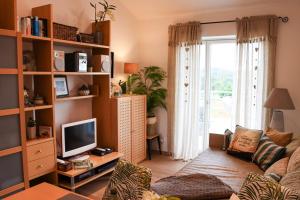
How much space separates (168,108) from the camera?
4.55m

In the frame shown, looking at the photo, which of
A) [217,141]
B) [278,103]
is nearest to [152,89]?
[217,141]

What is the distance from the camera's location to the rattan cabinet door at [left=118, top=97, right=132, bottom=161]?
3752 mm

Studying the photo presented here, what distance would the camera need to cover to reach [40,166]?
2764mm

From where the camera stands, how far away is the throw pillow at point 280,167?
225cm

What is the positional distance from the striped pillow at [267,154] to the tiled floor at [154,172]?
147 cm

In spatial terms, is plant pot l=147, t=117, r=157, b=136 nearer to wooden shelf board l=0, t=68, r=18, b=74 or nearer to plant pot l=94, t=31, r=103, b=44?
plant pot l=94, t=31, r=103, b=44

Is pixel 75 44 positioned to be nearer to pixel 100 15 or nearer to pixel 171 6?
pixel 100 15

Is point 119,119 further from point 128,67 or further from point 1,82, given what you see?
point 1,82

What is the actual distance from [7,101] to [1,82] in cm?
19

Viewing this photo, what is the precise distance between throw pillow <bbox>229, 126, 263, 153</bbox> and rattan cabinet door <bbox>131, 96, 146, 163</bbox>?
1556 mm

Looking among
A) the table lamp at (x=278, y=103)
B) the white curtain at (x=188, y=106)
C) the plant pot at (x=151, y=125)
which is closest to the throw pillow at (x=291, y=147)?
the table lamp at (x=278, y=103)

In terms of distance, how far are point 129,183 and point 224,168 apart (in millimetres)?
1324

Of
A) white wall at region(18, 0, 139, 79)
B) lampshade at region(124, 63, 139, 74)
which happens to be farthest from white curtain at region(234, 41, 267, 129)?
white wall at region(18, 0, 139, 79)

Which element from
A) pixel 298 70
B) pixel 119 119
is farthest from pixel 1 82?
pixel 298 70
